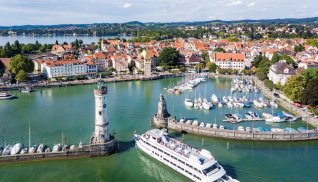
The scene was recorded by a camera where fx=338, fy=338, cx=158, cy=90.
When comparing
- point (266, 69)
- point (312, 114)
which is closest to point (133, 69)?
point (266, 69)

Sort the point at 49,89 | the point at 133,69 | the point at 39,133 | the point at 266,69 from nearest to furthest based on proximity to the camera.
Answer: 1. the point at 39,133
2. the point at 49,89
3. the point at 266,69
4. the point at 133,69

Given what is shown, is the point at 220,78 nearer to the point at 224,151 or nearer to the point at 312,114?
the point at 312,114

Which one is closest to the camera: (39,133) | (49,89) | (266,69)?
(39,133)

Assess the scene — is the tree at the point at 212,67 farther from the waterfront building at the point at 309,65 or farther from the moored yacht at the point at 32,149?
the moored yacht at the point at 32,149

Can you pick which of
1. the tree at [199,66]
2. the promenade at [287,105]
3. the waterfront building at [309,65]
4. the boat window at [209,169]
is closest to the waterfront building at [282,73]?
the promenade at [287,105]

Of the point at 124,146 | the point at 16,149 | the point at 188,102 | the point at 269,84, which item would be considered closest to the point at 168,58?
the point at 269,84

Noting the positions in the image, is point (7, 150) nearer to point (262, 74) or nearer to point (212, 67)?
point (262, 74)
